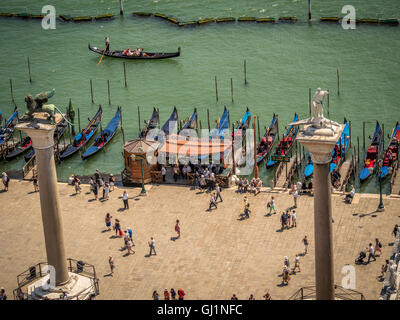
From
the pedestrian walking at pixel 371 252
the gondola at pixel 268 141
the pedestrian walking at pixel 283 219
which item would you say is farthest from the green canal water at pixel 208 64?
the pedestrian walking at pixel 371 252

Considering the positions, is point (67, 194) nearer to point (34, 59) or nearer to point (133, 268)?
point (133, 268)

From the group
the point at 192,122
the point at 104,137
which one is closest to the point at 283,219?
the point at 192,122

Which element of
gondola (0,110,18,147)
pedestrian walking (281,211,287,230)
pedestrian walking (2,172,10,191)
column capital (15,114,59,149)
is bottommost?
pedestrian walking (281,211,287,230)

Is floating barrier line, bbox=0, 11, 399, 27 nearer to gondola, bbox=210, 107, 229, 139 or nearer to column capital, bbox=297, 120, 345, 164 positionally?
gondola, bbox=210, 107, 229, 139

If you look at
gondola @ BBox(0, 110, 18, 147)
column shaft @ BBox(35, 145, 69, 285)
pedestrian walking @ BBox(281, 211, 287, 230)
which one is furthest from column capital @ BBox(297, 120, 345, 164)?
gondola @ BBox(0, 110, 18, 147)

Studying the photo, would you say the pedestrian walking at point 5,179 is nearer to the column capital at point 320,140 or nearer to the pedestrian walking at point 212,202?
the pedestrian walking at point 212,202

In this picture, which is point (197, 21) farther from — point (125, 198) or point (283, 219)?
point (283, 219)
